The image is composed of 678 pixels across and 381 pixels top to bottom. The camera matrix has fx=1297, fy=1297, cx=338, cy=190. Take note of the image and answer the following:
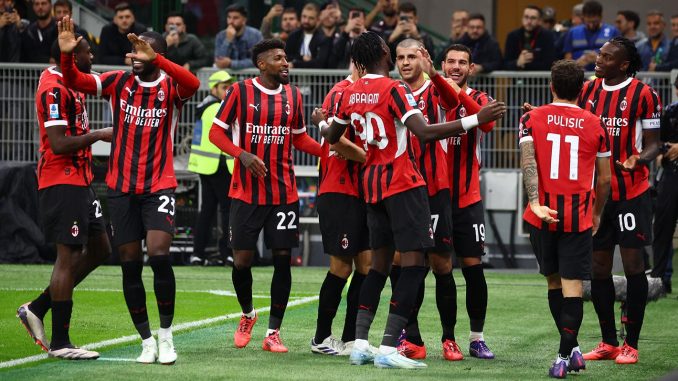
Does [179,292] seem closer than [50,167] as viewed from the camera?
No

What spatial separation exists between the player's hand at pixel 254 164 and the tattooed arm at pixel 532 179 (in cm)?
198

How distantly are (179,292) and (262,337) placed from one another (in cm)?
317

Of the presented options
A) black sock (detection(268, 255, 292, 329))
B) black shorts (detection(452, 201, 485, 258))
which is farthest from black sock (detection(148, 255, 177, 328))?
black shorts (detection(452, 201, 485, 258))

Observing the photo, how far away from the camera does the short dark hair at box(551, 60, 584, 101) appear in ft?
26.7

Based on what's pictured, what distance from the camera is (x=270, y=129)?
9562mm

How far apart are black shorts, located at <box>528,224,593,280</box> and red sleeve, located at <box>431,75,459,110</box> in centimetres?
109

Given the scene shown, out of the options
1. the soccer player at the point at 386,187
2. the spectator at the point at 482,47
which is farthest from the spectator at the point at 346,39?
the soccer player at the point at 386,187

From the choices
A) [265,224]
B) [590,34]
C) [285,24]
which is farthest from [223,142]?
[285,24]

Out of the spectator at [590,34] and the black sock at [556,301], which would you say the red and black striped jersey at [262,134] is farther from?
the spectator at [590,34]

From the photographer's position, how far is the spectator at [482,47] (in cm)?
1667

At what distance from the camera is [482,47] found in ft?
55.3

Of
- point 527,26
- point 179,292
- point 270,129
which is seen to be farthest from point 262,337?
point 527,26

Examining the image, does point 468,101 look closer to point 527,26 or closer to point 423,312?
point 423,312

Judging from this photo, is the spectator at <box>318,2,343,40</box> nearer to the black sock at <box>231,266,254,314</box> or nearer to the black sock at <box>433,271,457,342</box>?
the black sock at <box>231,266,254,314</box>
